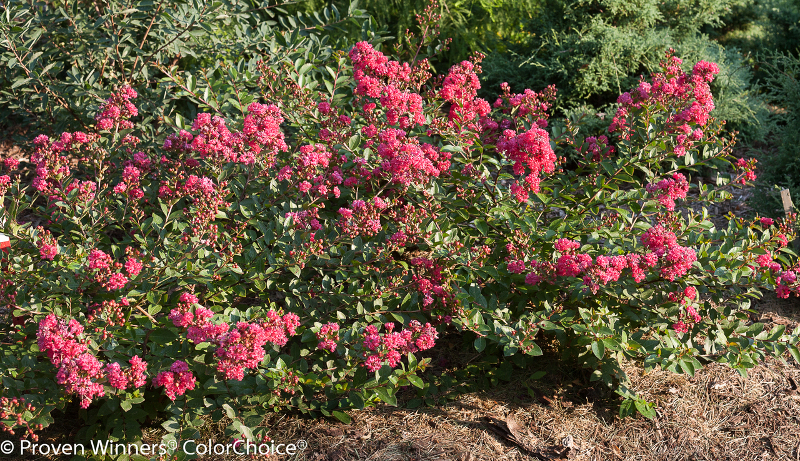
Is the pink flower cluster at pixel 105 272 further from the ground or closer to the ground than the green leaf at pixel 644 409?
further from the ground

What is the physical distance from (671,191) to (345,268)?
1715mm

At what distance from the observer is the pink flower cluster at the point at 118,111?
10.2 ft

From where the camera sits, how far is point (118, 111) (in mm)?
3098

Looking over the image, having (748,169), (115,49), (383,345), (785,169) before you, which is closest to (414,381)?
(383,345)

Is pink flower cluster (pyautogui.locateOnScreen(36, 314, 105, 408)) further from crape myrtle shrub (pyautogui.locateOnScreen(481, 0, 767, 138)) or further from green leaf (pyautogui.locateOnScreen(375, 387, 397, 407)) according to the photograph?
crape myrtle shrub (pyautogui.locateOnScreen(481, 0, 767, 138))

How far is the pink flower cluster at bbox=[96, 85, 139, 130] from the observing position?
3.10 m

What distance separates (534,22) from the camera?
652 cm

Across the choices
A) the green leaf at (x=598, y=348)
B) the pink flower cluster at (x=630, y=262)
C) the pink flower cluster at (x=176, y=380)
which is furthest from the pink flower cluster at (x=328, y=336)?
the green leaf at (x=598, y=348)

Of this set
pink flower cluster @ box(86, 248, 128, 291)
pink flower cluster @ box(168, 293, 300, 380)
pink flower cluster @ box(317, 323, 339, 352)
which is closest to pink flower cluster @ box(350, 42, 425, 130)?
pink flower cluster @ box(317, 323, 339, 352)

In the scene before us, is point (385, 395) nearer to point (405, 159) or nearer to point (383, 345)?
point (383, 345)

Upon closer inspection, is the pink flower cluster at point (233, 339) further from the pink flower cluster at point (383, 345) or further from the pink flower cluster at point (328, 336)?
the pink flower cluster at point (383, 345)

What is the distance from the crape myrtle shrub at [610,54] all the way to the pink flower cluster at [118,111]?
382 centimetres

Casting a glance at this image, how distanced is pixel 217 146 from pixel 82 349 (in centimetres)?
115

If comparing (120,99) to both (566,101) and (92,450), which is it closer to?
(92,450)
